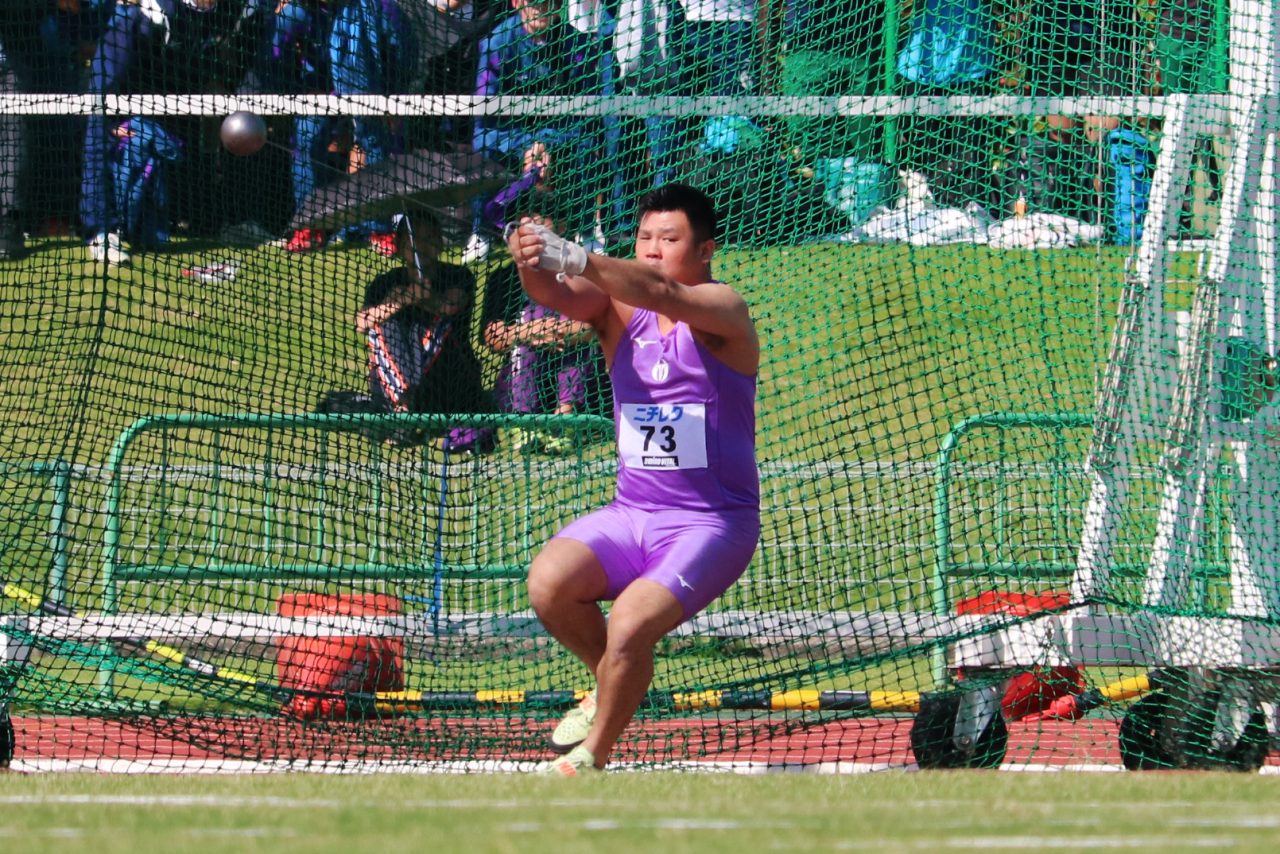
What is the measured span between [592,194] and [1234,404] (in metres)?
2.71

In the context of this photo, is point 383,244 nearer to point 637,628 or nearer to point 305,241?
point 305,241

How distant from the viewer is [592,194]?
730 cm

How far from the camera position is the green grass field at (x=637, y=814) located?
148 inches

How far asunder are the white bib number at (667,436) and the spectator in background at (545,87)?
71.1 inches

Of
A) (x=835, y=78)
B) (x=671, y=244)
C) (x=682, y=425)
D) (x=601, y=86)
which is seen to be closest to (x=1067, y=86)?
(x=835, y=78)

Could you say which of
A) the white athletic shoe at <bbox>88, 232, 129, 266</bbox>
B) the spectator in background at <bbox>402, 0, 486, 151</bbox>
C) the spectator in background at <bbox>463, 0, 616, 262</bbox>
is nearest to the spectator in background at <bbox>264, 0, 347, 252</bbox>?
the spectator in background at <bbox>402, 0, 486, 151</bbox>

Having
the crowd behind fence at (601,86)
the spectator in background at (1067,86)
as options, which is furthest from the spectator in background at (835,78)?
the spectator in background at (1067,86)

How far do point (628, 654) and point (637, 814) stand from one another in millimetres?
1272

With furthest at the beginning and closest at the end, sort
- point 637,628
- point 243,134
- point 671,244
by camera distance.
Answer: point 243,134 → point 671,244 → point 637,628

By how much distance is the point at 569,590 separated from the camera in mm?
5512

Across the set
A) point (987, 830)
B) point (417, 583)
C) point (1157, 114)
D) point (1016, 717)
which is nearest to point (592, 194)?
point (417, 583)

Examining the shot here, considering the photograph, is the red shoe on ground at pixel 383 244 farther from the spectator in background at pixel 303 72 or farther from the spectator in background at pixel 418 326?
the spectator in background at pixel 303 72

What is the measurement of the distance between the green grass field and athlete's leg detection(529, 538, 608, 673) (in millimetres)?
649

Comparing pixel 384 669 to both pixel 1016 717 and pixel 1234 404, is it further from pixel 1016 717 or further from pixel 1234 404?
pixel 1234 404
